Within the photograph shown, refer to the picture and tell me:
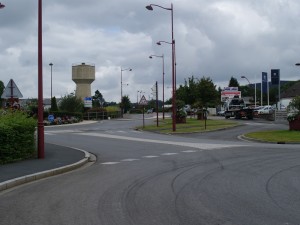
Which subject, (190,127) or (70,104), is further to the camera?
(70,104)

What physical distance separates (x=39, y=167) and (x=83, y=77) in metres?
74.7

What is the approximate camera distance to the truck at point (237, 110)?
182ft

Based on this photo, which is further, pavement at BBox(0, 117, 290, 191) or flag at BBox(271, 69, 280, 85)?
flag at BBox(271, 69, 280, 85)

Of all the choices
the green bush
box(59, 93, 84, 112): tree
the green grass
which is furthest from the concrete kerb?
box(59, 93, 84, 112): tree

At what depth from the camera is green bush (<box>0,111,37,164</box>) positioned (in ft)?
48.5

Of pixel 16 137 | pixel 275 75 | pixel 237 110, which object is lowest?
pixel 16 137

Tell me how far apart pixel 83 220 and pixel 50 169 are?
Answer: 633 cm

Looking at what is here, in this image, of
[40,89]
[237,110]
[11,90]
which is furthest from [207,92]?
[40,89]

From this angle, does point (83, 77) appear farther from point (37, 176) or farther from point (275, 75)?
point (37, 176)

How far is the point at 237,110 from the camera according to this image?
56.7 meters

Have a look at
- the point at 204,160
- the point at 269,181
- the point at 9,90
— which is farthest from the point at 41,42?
the point at 269,181

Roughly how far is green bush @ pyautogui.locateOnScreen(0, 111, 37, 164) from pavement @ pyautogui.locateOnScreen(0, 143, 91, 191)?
39 cm

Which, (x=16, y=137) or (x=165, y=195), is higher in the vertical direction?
(x=16, y=137)

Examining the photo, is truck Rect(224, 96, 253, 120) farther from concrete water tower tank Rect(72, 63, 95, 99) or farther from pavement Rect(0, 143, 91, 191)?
pavement Rect(0, 143, 91, 191)
